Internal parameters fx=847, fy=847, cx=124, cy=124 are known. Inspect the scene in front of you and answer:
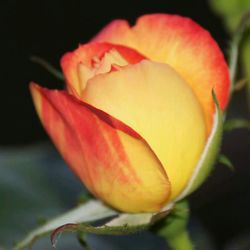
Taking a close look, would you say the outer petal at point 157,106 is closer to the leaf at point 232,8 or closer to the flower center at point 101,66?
the flower center at point 101,66

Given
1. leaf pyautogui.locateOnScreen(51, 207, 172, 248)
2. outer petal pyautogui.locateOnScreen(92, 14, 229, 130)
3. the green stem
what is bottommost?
the green stem

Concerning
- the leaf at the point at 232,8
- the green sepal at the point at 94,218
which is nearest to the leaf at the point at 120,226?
the green sepal at the point at 94,218

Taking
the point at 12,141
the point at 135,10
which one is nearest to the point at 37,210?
the point at 12,141

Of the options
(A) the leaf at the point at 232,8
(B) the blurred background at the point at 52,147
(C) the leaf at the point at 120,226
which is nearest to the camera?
(C) the leaf at the point at 120,226

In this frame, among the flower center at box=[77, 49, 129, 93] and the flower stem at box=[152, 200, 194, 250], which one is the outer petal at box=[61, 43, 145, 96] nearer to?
the flower center at box=[77, 49, 129, 93]

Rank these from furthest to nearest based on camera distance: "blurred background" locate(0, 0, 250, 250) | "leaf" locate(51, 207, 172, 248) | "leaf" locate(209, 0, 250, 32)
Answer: "blurred background" locate(0, 0, 250, 250) → "leaf" locate(209, 0, 250, 32) → "leaf" locate(51, 207, 172, 248)

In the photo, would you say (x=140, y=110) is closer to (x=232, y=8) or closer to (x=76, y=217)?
(x=76, y=217)

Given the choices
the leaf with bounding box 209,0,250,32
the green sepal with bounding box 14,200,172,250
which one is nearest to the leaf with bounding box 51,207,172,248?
the green sepal with bounding box 14,200,172,250
